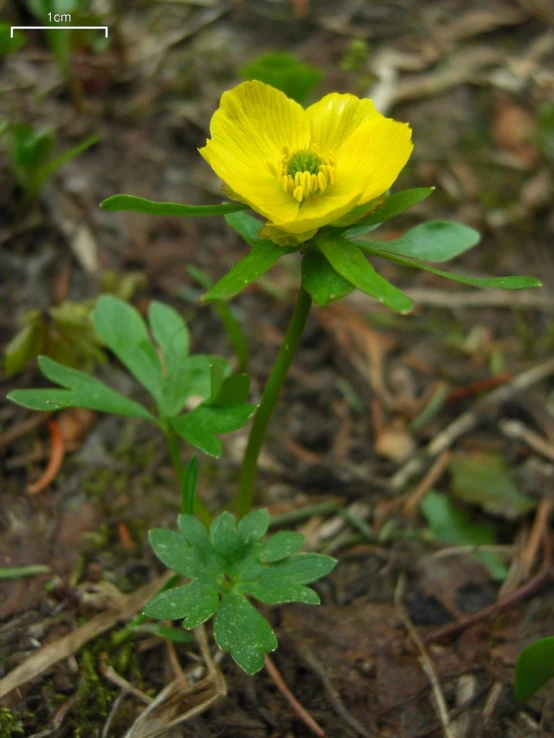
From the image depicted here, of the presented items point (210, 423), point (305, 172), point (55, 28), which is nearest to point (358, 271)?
point (305, 172)

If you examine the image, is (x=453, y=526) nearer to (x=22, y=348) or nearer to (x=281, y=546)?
(x=281, y=546)

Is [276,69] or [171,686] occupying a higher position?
[276,69]

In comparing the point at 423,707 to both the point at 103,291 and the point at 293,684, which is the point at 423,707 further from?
the point at 103,291

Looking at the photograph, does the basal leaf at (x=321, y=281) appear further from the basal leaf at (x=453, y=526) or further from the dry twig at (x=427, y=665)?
the basal leaf at (x=453, y=526)

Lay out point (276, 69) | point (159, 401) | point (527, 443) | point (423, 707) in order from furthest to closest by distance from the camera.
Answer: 1. point (276, 69)
2. point (527, 443)
3. point (159, 401)
4. point (423, 707)

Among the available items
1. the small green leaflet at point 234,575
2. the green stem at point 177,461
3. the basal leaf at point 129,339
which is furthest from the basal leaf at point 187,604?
the basal leaf at point 129,339

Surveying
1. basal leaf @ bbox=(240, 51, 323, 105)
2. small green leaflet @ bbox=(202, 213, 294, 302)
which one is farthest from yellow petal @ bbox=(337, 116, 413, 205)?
basal leaf @ bbox=(240, 51, 323, 105)

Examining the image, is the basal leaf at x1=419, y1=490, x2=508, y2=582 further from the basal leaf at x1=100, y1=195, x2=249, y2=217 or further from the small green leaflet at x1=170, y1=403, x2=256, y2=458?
the basal leaf at x1=100, y1=195, x2=249, y2=217

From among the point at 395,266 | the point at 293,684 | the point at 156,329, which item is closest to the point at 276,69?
the point at 395,266
